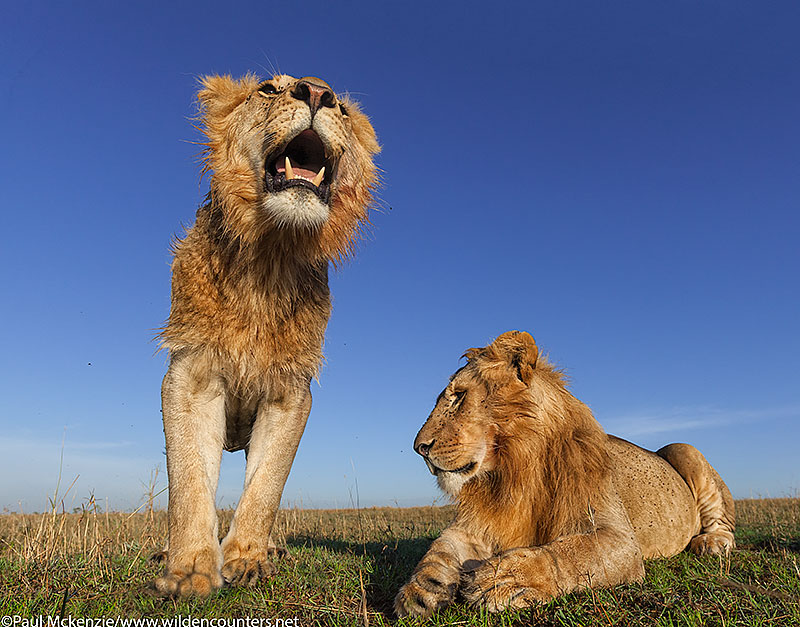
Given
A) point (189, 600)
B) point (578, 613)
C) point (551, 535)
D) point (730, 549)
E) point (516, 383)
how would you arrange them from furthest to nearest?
point (730, 549)
point (516, 383)
point (551, 535)
point (189, 600)
point (578, 613)

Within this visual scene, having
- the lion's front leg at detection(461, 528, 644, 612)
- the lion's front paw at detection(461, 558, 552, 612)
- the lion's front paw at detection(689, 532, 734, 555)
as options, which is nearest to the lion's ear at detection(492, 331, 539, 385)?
the lion's front leg at detection(461, 528, 644, 612)

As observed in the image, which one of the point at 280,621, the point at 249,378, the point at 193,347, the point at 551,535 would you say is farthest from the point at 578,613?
the point at 193,347

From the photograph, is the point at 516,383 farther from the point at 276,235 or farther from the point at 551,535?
the point at 276,235

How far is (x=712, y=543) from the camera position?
18.2 feet

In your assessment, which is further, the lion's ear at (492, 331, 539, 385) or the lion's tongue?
the lion's tongue

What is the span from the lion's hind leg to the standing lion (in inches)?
145

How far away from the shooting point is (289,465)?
4.66m

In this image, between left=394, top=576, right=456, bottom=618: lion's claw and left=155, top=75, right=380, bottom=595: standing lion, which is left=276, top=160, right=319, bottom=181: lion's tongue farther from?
left=394, top=576, right=456, bottom=618: lion's claw

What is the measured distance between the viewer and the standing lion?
168 inches

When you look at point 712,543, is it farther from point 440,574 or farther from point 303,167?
point 303,167

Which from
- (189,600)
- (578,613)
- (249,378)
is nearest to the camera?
(578,613)

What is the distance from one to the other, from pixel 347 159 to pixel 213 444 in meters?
2.22

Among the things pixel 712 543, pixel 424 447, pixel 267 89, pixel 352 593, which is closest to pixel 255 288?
pixel 267 89

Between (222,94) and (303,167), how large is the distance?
90 centimetres
